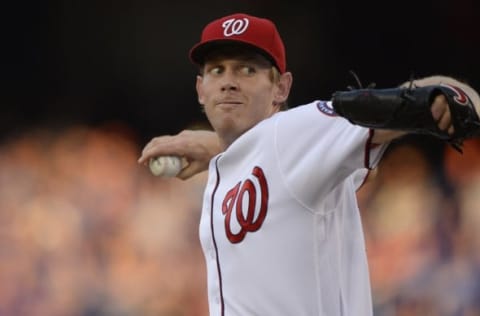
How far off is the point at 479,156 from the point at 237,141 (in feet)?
9.00

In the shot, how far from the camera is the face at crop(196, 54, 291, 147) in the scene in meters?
1.94

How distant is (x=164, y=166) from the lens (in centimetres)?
210

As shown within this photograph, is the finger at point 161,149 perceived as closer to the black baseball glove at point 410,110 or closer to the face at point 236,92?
the face at point 236,92

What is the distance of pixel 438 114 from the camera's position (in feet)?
4.41

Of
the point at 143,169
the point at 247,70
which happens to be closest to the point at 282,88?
the point at 247,70

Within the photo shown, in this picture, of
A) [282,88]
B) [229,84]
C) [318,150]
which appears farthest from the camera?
[282,88]

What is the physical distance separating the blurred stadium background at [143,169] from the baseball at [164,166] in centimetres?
221

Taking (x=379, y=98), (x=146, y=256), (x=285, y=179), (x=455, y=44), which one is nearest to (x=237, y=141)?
(x=285, y=179)

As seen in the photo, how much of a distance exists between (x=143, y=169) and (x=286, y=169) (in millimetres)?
2699

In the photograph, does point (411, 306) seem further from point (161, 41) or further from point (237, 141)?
point (237, 141)

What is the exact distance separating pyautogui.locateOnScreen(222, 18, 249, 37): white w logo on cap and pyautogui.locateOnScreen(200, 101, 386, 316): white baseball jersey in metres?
0.24

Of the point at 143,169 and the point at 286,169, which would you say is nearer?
the point at 286,169

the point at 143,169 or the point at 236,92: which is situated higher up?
the point at 143,169

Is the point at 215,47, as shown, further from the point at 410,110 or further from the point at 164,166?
the point at 410,110
